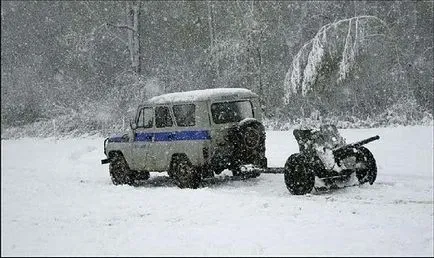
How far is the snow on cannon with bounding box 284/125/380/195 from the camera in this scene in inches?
474

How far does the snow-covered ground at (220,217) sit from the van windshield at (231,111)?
1589 mm

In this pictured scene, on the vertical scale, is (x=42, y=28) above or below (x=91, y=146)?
above

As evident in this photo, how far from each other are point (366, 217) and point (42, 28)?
32.6m

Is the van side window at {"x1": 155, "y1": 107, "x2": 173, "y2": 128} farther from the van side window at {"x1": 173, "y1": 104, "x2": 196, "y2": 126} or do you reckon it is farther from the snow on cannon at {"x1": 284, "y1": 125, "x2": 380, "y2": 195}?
the snow on cannon at {"x1": 284, "y1": 125, "x2": 380, "y2": 195}

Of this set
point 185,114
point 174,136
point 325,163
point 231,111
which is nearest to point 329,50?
point 231,111

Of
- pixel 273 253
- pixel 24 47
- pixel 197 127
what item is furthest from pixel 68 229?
pixel 24 47

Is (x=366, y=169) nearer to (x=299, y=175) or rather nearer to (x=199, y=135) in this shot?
(x=299, y=175)

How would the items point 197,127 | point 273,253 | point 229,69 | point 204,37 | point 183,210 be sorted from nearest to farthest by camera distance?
1. point 273,253
2. point 183,210
3. point 197,127
4. point 229,69
5. point 204,37

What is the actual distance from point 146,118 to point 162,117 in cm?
61

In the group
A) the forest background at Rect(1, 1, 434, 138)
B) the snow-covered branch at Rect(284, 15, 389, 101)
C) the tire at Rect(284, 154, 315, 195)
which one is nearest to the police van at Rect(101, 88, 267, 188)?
the tire at Rect(284, 154, 315, 195)

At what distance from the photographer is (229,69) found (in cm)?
3203

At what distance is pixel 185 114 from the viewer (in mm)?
13789

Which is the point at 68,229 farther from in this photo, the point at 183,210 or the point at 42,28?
the point at 42,28

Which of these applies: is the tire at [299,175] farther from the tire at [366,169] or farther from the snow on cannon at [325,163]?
the tire at [366,169]
